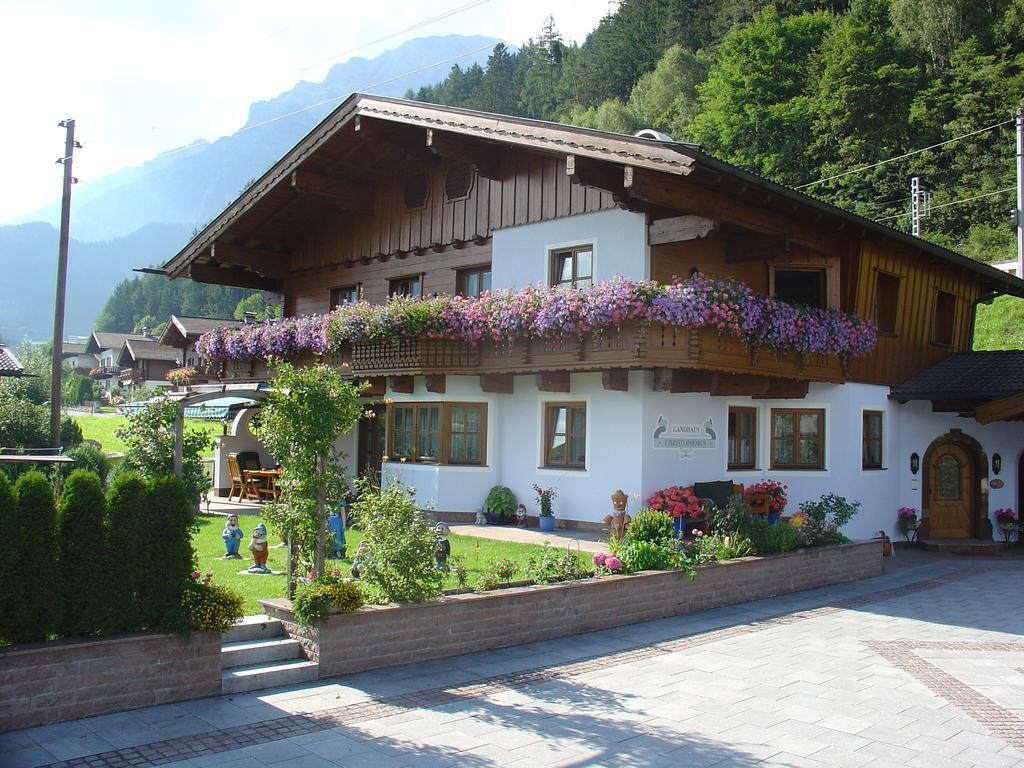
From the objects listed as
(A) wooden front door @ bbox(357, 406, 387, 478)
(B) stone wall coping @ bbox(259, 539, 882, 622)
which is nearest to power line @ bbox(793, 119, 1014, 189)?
(A) wooden front door @ bbox(357, 406, 387, 478)

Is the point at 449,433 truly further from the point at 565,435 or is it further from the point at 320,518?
the point at 320,518

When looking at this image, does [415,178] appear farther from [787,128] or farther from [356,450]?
[787,128]

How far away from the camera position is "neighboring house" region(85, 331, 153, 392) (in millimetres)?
84875

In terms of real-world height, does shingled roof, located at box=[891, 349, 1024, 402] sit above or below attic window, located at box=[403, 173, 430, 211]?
below

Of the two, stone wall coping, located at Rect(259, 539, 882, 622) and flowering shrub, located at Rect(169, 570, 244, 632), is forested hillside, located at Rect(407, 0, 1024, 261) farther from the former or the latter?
flowering shrub, located at Rect(169, 570, 244, 632)

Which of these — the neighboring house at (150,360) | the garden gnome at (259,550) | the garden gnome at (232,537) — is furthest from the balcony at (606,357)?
the neighboring house at (150,360)

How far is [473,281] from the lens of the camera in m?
18.0

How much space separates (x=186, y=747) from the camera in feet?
19.2

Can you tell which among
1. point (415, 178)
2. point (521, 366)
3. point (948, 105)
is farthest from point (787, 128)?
point (521, 366)

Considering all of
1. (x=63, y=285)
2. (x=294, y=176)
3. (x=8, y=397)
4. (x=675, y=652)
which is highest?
(x=294, y=176)

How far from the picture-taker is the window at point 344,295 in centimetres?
2067

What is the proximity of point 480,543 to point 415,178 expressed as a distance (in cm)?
895

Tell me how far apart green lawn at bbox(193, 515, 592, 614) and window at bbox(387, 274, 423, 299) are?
5.90 meters

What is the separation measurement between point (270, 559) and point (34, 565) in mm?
5420
